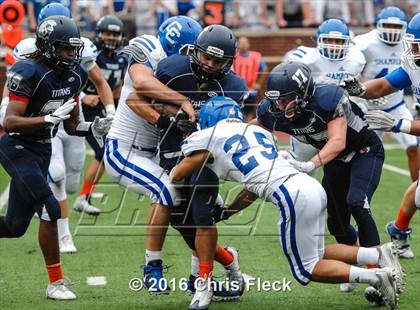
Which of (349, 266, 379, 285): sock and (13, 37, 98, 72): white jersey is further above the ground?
(13, 37, 98, 72): white jersey

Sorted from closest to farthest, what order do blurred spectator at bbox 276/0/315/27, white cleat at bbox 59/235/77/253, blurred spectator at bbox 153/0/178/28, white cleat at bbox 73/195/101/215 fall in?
1. white cleat at bbox 59/235/77/253
2. white cleat at bbox 73/195/101/215
3. blurred spectator at bbox 153/0/178/28
4. blurred spectator at bbox 276/0/315/27

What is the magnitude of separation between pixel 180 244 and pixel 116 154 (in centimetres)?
178

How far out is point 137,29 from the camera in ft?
51.2

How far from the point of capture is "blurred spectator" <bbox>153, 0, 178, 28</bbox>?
14.9m

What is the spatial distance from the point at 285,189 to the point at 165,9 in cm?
1075

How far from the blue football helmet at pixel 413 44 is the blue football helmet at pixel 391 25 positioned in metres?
3.11

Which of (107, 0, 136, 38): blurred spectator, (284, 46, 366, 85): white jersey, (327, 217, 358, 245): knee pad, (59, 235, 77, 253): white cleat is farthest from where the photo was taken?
(107, 0, 136, 38): blurred spectator

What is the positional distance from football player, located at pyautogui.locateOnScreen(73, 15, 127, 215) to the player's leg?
273 centimetres

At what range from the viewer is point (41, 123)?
5.35m

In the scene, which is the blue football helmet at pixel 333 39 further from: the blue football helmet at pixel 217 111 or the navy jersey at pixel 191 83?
the blue football helmet at pixel 217 111

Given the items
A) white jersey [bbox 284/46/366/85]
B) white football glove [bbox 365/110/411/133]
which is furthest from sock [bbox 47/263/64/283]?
white jersey [bbox 284/46/366/85]

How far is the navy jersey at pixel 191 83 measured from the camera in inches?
213

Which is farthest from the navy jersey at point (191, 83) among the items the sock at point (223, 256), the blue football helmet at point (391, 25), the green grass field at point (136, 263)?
the blue football helmet at point (391, 25)

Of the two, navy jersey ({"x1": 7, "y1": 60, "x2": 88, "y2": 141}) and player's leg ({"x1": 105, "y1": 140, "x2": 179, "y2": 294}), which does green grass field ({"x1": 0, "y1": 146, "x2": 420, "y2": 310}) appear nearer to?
player's leg ({"x1": 105, "y1": 140, "x2": 179, "y2": 294})
